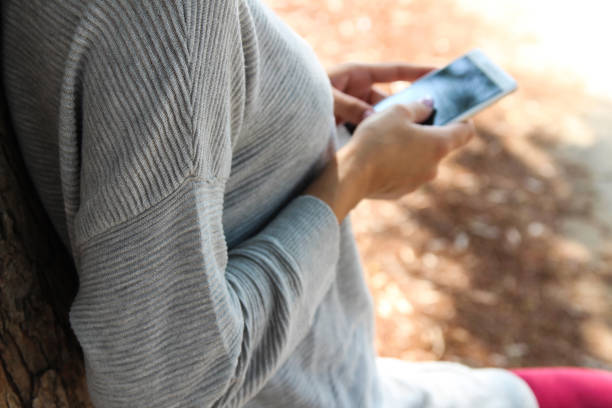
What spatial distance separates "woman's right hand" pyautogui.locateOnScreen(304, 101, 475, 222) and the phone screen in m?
0.09

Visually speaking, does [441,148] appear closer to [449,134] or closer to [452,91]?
[449,134]

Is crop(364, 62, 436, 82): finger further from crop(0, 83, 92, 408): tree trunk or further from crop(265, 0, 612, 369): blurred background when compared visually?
crop(265, 0, 612, 369): blurred background

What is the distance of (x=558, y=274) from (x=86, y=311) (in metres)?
2.37

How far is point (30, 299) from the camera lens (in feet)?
2.47

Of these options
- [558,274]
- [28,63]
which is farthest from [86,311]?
[558,274]

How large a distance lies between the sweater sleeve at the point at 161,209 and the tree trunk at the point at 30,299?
0.31ft

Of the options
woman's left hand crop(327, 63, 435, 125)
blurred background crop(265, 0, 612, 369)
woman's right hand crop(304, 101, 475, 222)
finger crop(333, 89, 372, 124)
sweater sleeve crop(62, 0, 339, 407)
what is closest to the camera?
sweater sleeve crop(62, 0, 339, 407)

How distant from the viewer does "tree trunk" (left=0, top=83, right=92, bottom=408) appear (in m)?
0.72

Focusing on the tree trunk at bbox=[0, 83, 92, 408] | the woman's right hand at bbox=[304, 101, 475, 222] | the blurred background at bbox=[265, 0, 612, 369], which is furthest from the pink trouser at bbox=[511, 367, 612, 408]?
the blurred background at bbox=[265, 0, 612, 369]

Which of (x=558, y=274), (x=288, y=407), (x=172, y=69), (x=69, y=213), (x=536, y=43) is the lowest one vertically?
(x=558, y=274)

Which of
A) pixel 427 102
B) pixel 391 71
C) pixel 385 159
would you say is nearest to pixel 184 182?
pixel 385 159

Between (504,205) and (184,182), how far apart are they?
2536 millimetres

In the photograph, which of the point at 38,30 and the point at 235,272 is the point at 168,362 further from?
the point at 38,30

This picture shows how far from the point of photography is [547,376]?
132 centimetres
